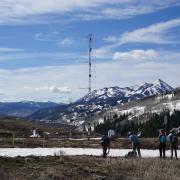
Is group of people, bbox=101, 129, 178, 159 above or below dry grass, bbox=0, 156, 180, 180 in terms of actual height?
above

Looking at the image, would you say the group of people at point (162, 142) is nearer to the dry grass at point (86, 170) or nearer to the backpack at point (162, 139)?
the backpack at point (162, 139)

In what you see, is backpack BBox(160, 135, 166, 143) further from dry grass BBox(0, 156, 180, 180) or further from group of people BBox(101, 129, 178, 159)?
dry grass BBox(0, 156, 180, 180)

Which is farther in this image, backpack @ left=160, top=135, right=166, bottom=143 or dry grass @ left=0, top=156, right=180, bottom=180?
backpack @ left=160, top=135, right=166, bottom=143

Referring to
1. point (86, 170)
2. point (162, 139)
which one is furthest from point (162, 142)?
point (86, 170)

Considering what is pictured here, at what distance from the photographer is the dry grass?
908 inches

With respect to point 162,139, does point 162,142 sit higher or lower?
lower

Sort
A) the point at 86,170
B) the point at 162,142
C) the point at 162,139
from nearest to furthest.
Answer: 1. the point at 86,170
2. the point at 162,142
3. the point at 162,139

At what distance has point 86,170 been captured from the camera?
2597 cm

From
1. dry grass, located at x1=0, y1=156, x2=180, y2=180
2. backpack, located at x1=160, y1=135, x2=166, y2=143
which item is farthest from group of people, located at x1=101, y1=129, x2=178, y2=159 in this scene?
dry grass, located at x1=0, y1=156, x2=180, y2=180

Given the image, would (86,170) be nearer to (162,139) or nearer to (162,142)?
(162,142)

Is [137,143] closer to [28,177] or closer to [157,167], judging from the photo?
[157,167]

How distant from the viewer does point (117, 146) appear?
186 feet

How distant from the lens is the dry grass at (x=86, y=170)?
23.1 meters

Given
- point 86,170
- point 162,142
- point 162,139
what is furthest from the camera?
point 162,139
